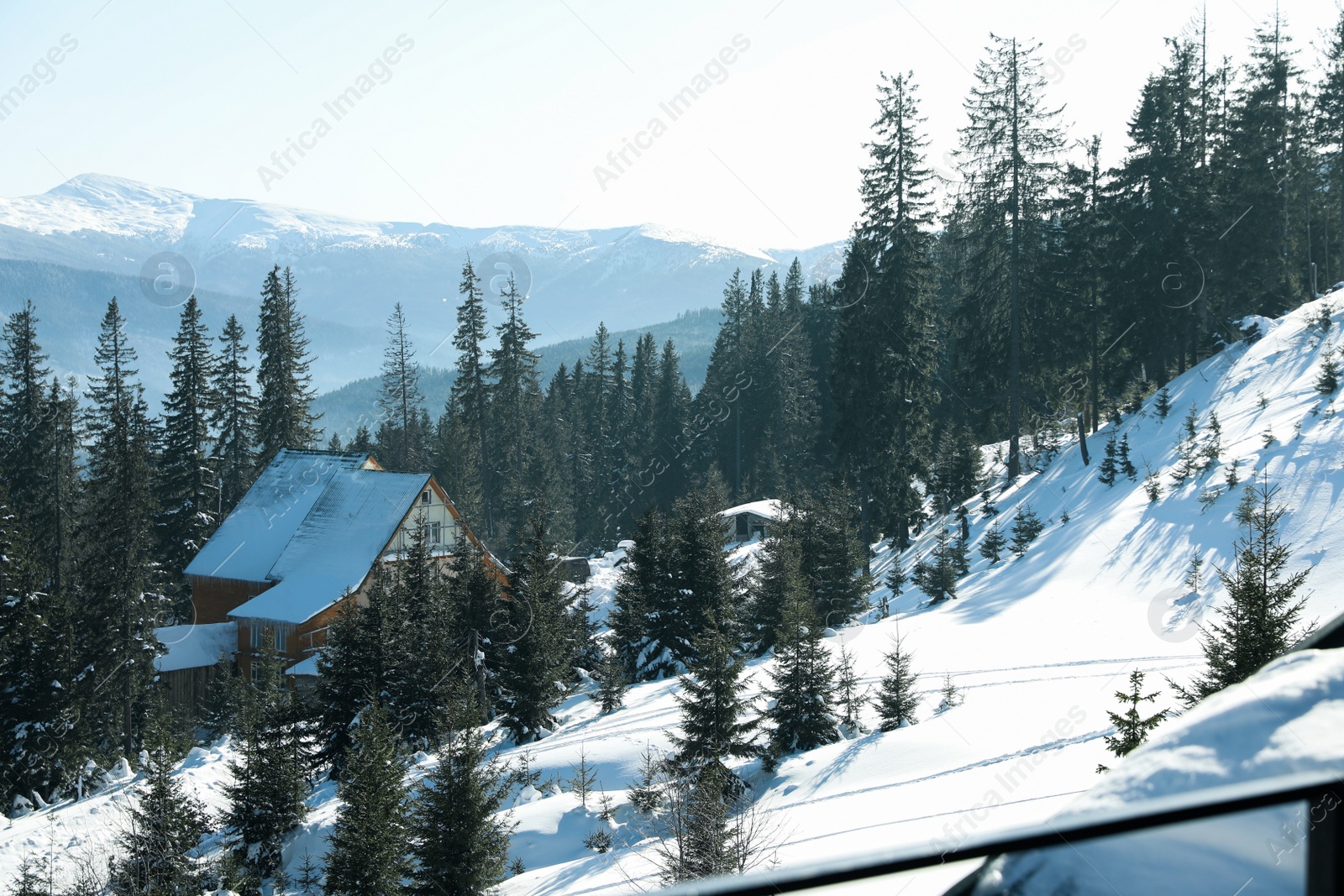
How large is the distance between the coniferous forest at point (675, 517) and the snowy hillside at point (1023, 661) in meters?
0.99

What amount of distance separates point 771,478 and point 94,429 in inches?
1662

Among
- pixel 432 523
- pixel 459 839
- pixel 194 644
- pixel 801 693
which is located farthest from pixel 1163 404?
pixel 194 644

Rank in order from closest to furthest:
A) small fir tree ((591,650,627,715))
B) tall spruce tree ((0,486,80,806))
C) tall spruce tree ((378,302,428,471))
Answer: small fir tree ((591,650,627,715)) → tall spruce tree ((0,486,80,806)) → tall spruce tree ((378,302,428,471))

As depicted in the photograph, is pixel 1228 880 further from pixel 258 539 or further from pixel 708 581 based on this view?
pixel 258 539

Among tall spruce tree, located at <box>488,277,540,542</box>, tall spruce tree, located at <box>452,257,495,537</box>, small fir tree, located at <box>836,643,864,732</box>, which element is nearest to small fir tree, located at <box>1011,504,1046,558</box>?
small fir tree, located at <box>836,643,864,732</box>

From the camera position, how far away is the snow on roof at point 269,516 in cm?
3903

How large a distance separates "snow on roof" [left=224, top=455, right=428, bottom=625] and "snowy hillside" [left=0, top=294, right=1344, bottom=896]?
9108 millimetres

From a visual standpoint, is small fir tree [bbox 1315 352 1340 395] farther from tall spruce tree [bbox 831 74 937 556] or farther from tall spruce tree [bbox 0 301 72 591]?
tall spruce tree [bbox 0 301 72 591]

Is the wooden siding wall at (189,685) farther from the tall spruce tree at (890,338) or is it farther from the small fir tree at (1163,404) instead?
the small fir tree at (1163,404)

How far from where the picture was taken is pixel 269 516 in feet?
135

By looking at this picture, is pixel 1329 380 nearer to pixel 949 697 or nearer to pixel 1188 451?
pixel 1188 451

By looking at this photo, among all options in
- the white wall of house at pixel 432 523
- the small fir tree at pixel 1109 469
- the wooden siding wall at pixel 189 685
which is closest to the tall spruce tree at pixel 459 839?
the small fir tree at pixel 1109 469

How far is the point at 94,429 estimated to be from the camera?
4491 cm

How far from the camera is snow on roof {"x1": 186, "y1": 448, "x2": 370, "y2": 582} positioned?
128 ft
